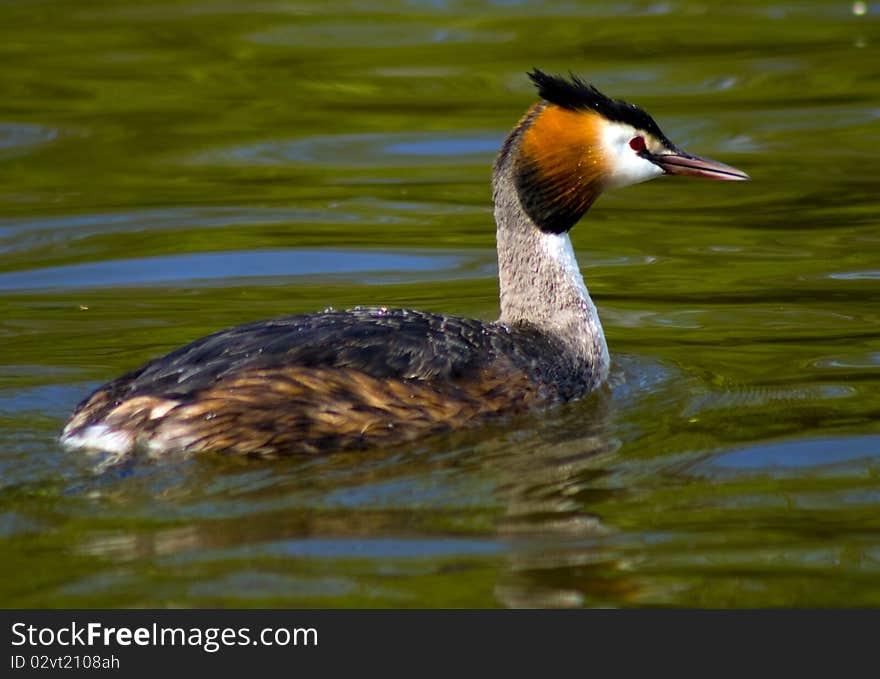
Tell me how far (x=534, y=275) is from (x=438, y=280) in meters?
1.90

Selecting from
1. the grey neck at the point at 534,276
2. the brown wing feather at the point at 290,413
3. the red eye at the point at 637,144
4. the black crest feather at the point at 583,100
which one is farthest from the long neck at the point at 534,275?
the brown wing feather at the point at 290,413

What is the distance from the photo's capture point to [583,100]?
292 inches

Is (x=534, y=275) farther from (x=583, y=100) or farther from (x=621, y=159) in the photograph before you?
(x=583, y=100)

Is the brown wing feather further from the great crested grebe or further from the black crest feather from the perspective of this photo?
the black crest feather

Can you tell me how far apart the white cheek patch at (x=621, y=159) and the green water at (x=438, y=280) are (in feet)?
2.63

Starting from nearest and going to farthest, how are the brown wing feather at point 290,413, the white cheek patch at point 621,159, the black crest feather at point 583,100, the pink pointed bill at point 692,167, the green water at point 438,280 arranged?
the green water at point 438,280 → the brown wing feather at point 290,413 → the black crest feather at point 583,100 → the white cheek patch at point 621,159 → the pink pointed bill at point 692,167

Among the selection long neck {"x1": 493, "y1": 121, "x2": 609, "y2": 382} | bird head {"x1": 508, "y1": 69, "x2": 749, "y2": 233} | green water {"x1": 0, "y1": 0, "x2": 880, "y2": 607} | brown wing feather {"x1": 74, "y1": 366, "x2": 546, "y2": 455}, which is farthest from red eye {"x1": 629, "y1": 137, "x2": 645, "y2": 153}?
brown wing feather {"x1": 74, "y1": 366, "x2": 546, "y2": 455}

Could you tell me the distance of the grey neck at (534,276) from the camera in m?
7.53

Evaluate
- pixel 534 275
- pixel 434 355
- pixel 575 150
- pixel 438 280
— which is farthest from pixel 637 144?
pixel 438 280

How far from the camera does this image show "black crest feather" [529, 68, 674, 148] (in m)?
7.36

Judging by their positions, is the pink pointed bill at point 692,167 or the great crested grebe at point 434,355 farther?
the pink pointed bill at point 692,167

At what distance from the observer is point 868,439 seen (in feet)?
21.7

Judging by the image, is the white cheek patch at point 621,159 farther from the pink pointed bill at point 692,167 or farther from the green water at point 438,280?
the green water at point 438,280

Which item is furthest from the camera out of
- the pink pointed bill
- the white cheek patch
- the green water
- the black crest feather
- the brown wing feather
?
the pink pointed bill
